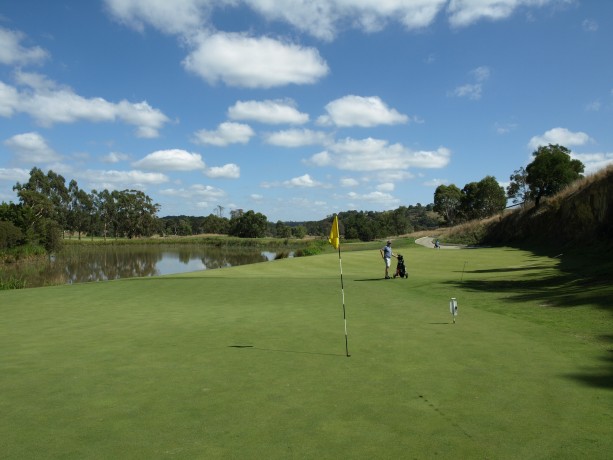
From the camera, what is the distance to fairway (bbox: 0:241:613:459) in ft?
16.0

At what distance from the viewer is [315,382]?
693 cm

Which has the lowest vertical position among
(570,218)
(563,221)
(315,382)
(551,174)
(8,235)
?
(315,382)

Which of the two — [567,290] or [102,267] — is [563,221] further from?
[102,267]

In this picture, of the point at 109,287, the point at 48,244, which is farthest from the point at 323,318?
the point at 48,244

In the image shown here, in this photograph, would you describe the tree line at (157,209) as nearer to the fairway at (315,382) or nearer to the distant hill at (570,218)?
the distant hill at (570,218)

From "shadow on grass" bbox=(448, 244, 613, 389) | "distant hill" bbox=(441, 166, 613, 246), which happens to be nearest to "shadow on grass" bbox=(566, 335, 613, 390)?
"shadow on grass" bbox=(448, 244, 613, 389)

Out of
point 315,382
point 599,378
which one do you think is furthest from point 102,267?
point 599,378

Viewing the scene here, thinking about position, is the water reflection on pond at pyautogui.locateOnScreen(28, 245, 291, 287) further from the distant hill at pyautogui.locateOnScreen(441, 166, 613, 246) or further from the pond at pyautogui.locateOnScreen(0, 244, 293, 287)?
the distant hill at pyautogui.locateOnScreen(441, 166, 613, 246)

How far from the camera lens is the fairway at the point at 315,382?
16.0 ft

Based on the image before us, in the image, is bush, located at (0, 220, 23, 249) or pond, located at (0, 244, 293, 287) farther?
bush, located at (0, 220, 23, 249)

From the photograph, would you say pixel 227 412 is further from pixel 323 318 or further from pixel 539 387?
pixel 323 318

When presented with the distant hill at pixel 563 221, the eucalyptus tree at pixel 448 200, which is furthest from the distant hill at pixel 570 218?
the eucalyptus tree at pixel 448 200

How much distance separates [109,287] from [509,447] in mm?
20544

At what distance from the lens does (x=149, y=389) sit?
675 cm
